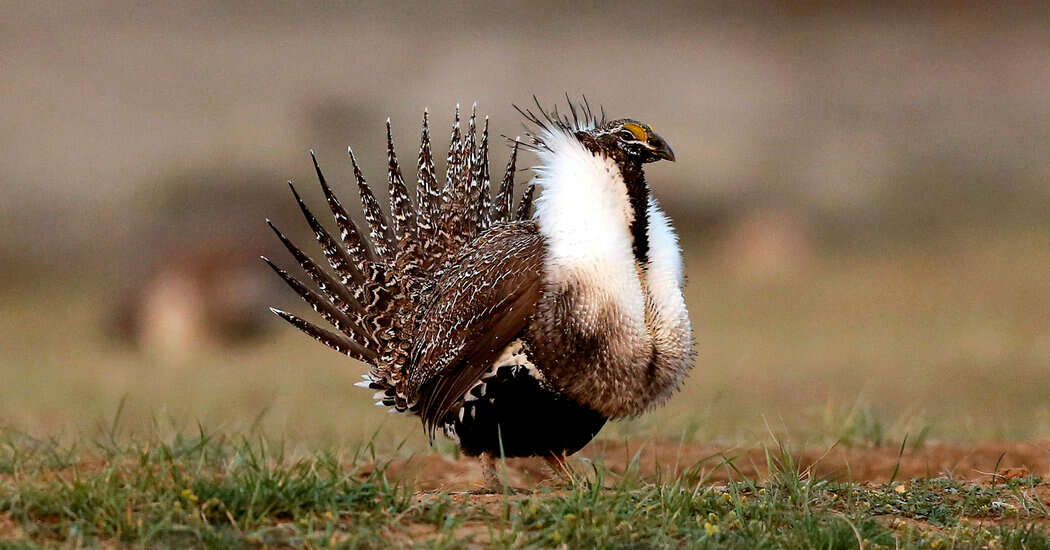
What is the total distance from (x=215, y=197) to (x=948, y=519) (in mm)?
13682

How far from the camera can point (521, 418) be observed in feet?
13.6

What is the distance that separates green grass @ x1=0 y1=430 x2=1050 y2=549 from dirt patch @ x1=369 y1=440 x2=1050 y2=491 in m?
1.34

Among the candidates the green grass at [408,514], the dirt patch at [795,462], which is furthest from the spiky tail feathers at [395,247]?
the green grass at [408,514]

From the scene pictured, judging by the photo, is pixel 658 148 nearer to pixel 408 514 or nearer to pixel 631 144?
pixel 631 144

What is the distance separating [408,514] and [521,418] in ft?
3.20

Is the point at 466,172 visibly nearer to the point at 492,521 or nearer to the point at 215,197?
the point at 492,521

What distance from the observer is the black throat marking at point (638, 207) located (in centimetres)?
414

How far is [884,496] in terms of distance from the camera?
3.79 meters

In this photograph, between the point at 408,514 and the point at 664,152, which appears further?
the point at 664,152

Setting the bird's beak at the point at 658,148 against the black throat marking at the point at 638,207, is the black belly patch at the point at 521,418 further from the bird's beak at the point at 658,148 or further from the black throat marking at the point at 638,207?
the bird's beak at the point at 658,148

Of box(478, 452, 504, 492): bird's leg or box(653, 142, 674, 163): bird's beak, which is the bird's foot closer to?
box(478, 452, 504, 492): bird's leg

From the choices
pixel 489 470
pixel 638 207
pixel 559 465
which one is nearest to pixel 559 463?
pixel 559 465

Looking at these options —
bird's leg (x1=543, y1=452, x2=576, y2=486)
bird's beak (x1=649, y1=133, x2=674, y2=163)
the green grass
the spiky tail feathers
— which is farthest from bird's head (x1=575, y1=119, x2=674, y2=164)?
the green grass

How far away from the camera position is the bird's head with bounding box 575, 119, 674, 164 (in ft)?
13.9
